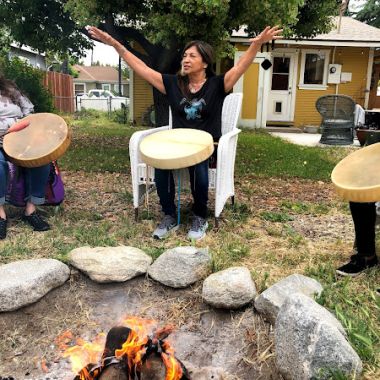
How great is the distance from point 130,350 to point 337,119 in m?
8.56

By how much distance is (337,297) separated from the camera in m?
2.30

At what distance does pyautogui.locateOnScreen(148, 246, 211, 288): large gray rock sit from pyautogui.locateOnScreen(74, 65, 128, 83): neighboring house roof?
2215 inches

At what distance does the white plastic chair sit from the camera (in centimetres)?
330

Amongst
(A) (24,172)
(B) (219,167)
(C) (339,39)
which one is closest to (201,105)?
(B) (219,167)

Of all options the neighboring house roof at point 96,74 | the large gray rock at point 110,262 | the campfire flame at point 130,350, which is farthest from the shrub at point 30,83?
the neighboring house roof at point 96,74

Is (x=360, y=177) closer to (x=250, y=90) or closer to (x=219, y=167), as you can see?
(x=219, y=167)

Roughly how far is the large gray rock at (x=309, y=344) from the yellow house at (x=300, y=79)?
446 inches

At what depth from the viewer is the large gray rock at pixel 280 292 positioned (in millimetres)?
2149

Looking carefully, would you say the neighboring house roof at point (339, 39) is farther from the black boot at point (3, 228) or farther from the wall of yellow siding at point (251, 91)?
the black boot at point (3, 228)

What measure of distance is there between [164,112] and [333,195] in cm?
325

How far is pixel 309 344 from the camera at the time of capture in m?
1.71

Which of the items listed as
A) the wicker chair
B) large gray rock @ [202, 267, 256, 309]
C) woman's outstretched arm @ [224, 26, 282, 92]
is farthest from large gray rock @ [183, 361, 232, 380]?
the wicker chair

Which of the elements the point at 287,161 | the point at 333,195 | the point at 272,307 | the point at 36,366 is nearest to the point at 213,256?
the point at 272,307

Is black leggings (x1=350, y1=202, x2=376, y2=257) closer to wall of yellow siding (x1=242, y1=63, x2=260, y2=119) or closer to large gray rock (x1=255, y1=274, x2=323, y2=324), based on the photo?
large gray rock (x1=255, y1=274, x2=323, y2=324)
